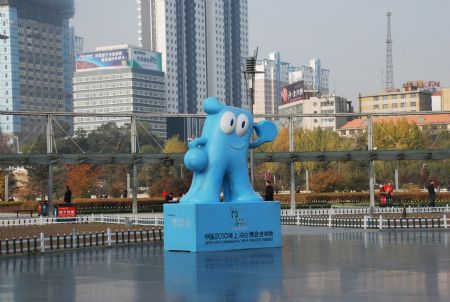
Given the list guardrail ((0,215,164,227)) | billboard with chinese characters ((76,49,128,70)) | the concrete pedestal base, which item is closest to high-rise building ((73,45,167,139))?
billboard with chinese characters ((76,49,128,70))

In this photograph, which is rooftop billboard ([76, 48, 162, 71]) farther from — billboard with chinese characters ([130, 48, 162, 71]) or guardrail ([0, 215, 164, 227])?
guardrail ([0, 215, 164, 227])

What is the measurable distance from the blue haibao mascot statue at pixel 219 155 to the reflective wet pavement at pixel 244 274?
6.81ft

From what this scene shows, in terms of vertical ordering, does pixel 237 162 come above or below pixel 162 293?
Result: above

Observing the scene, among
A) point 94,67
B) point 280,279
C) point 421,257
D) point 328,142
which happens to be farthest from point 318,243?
point 94,67

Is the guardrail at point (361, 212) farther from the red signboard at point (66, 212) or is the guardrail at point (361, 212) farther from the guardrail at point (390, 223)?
the red signboard at point (66, 212)

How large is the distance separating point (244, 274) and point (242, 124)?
8237 mm

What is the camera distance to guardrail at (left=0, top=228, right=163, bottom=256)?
2661 cm

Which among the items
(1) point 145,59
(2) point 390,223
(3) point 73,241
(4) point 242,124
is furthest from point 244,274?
(1) point 145,59

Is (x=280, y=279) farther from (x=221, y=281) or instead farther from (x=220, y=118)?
(x=220, y=118)

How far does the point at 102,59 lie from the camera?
7771 inches

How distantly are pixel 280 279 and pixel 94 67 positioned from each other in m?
184

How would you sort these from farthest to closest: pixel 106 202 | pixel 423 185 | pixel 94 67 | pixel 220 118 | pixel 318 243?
pixel 94 67, pixel 423 185, pixel 106 202, pixel 318 243, pixel 220 118

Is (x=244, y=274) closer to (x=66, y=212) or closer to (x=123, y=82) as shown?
(x=66, y=212)

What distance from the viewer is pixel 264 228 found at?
2753 centimetres
